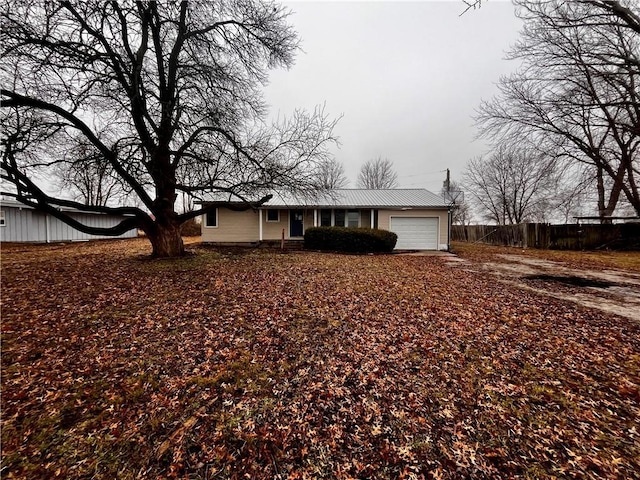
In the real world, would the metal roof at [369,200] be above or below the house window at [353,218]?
above

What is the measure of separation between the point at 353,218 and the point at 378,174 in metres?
22.5

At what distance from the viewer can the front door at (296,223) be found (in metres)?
16.7

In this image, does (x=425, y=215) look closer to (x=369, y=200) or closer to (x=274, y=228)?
(x=369, y=200)

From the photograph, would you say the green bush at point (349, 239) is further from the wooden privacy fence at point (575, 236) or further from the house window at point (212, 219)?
the wooden privacy fence at point (575, 236)

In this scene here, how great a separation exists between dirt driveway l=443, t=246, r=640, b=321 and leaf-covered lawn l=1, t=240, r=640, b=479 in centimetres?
96

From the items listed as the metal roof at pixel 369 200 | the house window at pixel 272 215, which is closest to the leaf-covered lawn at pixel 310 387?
the metal roof at pixel 369 200

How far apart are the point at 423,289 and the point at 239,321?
15.0 ft

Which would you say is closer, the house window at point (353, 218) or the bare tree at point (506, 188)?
the house window at point (353, 218)

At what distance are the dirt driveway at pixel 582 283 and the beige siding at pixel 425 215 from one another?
5240mm

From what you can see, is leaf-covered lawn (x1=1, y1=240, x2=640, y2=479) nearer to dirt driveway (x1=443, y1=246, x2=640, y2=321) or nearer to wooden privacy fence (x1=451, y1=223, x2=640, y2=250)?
dirt driveway (x1=443, y1=246, x2=640, y2=321)

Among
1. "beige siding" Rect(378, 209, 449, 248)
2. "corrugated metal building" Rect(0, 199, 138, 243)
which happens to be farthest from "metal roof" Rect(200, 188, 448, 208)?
"corrugated metal building" Rect(0, 199, 138, 243)

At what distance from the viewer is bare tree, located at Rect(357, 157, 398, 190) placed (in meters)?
36.8

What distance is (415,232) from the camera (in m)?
16.1

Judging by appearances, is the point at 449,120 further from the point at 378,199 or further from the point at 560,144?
the point at 378,199
